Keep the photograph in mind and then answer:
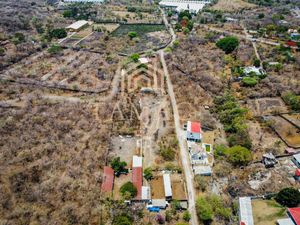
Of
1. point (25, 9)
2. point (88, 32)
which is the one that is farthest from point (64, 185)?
point (25, 9)

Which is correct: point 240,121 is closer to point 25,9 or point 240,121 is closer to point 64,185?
point 64,185

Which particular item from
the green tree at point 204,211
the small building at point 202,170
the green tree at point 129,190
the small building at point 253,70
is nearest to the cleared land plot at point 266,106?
the small building at point 253,70

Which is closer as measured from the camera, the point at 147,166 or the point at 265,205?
the point at 265,205

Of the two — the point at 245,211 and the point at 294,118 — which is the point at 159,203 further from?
the point at 294,118

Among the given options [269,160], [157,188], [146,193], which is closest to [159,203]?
[146,193]

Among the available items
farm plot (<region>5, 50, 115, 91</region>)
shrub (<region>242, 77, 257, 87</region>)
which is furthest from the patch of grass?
shrub (<region>242, 77, 257, 87</region>)

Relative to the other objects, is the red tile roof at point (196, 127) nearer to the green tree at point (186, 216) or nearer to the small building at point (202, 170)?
the small building at point (202, 170)

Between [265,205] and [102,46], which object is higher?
[102,46]

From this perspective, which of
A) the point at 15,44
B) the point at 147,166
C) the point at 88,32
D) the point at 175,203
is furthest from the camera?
the point at 88,32
